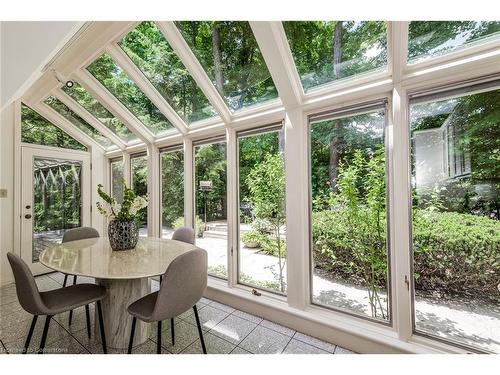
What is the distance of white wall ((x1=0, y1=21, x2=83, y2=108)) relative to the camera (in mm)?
1202

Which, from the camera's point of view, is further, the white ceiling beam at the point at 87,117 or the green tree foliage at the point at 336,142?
the white ceiling beam at the point at 87,117

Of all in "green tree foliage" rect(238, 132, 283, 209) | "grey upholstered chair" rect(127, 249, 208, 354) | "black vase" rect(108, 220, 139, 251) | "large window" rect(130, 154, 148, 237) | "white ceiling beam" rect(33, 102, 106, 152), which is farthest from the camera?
"large window" rect(130, 154, 148, 237)

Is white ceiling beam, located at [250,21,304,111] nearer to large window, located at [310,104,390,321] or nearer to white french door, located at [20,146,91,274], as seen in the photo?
large window, located at [310,104,390,321]

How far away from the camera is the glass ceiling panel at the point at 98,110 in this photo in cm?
309

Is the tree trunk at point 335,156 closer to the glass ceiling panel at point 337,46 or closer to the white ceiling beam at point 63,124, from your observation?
the glass ceiling panel at point 337,46

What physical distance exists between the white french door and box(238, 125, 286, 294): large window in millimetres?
3240

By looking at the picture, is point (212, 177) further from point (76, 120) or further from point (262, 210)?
point (76, 120)

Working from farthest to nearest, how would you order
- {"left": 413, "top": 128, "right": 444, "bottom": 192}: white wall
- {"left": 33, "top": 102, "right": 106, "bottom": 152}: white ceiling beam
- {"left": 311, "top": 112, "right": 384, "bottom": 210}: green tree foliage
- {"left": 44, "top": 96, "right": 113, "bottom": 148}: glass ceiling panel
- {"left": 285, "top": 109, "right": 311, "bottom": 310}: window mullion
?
{"left": 33, "top": 102, "right": 106, "bottom": 152}: white ceiling beam
{"left": 44, "top": 96, "right": 113, "bottom": 148}: glass ceiling panel
{"left": 285, "top": 109, "right": 311, "bottom": 310}: window mullion
{"left": 311, "top": 112, "right": 384, "bottom": 210}: green tree foliage
{"left": 413, "top": 128, "right": 444, "bottom": 192}: white wall

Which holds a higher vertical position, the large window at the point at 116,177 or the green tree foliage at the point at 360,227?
the large window at the point at 116,177

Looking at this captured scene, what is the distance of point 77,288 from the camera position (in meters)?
1.81

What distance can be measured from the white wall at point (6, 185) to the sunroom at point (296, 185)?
0.03 meters

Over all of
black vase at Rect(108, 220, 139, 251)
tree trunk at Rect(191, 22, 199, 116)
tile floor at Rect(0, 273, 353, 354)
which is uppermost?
tree trunk at Rect(191, 22, 199, 116)

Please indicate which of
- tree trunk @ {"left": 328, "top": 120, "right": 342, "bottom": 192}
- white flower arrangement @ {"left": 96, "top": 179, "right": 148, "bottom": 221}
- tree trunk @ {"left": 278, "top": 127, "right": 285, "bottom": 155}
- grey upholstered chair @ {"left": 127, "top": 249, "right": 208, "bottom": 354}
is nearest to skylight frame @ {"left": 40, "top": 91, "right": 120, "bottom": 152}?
white flower arrangement @ {"left": 96, "top": 179, "right": 148, "bottom": 221}

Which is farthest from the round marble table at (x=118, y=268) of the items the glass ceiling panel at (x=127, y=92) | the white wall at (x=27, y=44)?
the glass ceiling panel at (x=127, y=92)
